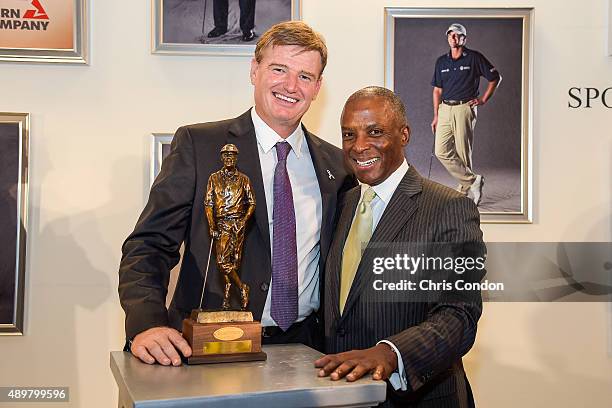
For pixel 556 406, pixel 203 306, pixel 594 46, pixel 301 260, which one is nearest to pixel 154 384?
pixel 203 306

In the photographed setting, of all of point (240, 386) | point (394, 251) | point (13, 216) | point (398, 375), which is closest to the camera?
point (240, 386)

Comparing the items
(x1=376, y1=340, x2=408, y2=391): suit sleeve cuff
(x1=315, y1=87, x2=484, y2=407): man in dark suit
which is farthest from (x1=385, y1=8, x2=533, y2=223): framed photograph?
(x1=376, y1=340, x2=408, y2=391): suit sleeve cuff

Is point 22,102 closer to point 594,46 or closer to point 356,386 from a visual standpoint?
point 356,386

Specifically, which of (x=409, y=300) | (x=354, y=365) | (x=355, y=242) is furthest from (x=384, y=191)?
(x=354, y=365)

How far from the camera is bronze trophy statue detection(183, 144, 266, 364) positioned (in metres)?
1.42

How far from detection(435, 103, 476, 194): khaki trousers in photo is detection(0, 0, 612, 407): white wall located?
0.27 meters

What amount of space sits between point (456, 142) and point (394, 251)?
4.20 feet

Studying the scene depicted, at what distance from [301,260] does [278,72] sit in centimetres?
54

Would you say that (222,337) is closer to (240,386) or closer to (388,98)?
(240,386)

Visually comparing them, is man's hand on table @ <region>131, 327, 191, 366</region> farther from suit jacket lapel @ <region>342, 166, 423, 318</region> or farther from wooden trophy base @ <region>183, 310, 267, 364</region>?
suit jacket lapel @ <region>342, 166, 423, 318</region>

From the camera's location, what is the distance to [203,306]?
185cm

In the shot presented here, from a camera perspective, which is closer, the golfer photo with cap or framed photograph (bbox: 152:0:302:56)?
framed photograph (bbox: 152:0:302:56)

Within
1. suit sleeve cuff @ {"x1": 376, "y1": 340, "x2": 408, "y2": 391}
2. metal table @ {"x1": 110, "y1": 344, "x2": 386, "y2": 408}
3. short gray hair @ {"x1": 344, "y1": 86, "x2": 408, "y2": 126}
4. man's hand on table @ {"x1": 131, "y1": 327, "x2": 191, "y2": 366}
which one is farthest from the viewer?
short gray hair @ {"x1": 344, "y1": 86, "x2": 408, "y2": 126}

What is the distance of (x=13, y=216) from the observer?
2838 mm
